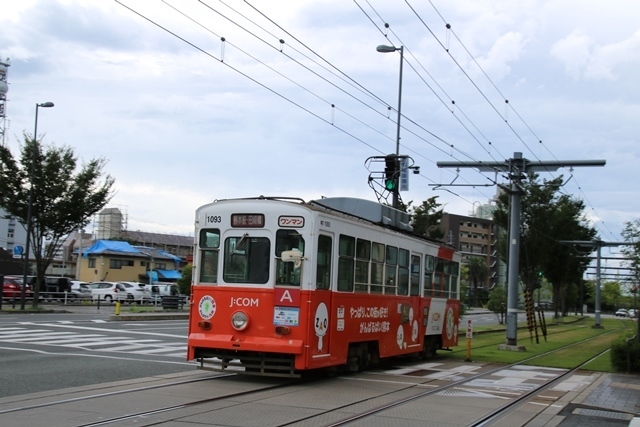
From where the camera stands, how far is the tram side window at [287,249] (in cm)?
1297

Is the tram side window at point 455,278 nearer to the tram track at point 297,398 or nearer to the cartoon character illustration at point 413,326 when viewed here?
the cartoon character illustration at point 413,326

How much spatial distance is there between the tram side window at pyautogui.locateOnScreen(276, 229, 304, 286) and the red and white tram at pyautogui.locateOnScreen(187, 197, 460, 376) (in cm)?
2

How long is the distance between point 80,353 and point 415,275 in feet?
26.2

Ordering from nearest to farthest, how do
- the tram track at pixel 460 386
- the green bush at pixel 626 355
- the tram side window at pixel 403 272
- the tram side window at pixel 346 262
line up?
the tram track at pixel 460 386
the tram side window at pixel 346 262
the tram side window at pixel 403 272
the green bush at pixel 626 355

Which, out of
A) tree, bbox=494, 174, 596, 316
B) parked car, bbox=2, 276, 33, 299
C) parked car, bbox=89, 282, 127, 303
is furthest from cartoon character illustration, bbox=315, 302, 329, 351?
parked car, bbox=89, 282, 127, 303

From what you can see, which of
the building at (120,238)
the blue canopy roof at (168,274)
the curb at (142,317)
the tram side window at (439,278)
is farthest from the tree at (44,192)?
the building at (120,238)

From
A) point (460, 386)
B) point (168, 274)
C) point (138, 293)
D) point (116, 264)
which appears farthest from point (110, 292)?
point (460, 386)

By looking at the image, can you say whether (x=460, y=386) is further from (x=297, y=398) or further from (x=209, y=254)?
(x=209, y=254)

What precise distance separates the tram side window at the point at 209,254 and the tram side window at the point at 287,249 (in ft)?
4.05

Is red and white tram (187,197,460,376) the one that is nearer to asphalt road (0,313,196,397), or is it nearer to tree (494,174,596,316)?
asphalt road (0,313,196,397)

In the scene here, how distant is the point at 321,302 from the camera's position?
513 inches

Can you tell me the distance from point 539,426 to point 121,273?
71.7 meters

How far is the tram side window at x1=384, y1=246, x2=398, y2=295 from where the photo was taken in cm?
1590

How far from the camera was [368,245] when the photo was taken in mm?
14922
